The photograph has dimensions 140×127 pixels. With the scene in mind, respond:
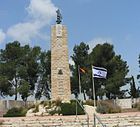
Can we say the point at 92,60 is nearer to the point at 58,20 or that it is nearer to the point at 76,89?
the point at 76,89

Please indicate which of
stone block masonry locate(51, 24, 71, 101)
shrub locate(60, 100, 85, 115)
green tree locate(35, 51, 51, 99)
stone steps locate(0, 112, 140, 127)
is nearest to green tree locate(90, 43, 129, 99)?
green tree locate(35, 51, 51, 99)

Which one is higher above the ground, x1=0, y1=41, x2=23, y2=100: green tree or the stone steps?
x1=0, y1=41, x2=23, y2=100: green tree

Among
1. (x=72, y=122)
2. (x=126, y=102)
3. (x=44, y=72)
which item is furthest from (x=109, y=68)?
(x=72, y=122)

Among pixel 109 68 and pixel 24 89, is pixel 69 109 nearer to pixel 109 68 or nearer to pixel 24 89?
pixel 24 89

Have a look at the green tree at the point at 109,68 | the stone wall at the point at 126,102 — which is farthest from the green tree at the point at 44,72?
the stone wall at the point at 126,102

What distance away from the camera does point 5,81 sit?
2192 inches

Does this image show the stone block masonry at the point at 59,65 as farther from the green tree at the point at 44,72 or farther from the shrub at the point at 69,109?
the green tree at the point at 44,72

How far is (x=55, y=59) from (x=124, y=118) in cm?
1334

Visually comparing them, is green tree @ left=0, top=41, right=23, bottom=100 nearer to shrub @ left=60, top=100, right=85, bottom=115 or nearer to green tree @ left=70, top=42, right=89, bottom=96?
green tree @ left=70, top=42, right=89, bottom=96

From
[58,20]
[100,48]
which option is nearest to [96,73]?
[58,20]

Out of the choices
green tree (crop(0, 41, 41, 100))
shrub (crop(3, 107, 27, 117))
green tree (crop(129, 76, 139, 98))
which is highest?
green tree (crop(0, 41, 41, 100))

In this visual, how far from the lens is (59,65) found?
39250 mm

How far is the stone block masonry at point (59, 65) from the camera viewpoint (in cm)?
3856

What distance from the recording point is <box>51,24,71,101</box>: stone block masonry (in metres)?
38.6
